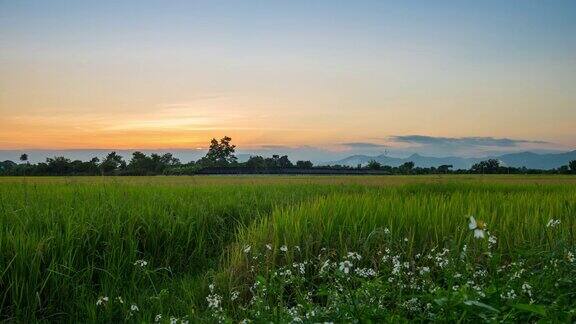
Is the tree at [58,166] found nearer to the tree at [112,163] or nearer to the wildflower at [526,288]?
the tree at [112,163]

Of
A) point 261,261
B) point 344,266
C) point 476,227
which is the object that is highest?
point 476,227

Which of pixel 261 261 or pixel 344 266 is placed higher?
pixel 344 266

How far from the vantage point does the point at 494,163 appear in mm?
31109

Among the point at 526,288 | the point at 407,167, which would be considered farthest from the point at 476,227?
the point at 407,167

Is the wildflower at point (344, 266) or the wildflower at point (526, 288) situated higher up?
the wildflower at point (344, 266)

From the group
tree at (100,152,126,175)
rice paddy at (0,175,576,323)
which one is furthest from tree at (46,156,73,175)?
rice paddy at (0,175,576,323)

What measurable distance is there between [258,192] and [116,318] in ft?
27.1

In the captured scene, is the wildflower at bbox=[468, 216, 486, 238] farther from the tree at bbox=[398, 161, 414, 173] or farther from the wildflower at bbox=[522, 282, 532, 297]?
the tree at bbox=[398, 161, 414, 173]

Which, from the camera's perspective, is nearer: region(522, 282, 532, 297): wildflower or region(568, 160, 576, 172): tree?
region(522, 282, 532, 297): wildflower

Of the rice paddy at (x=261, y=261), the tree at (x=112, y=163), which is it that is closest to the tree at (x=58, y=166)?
the tree at (x=112, y=163)

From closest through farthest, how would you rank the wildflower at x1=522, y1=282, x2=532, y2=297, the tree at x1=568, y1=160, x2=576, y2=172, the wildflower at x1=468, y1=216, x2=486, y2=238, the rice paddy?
the wildflower at x1=468, y1=216, x2=486, y2=238 → the wildflower at x1=522, y1=282, x2=532, y2=297 → the rice paddy → the tree at x1=568, y1=160, x2=576, y2=172

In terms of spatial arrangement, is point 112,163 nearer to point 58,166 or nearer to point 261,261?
point 58,166

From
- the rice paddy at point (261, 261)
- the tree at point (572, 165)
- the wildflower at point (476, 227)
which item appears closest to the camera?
the wildflower at point (476, 227)

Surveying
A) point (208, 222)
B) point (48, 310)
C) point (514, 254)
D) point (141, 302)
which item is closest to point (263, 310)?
point (141, 302)
